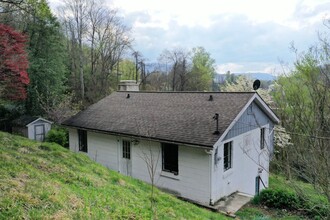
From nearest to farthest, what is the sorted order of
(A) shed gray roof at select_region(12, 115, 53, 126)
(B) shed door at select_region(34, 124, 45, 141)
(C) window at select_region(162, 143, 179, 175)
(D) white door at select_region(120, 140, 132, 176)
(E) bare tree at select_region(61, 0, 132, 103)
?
(C) window at select_region(162, 143, 179, 175) < (D) white door at select_region(120, 140, 132, 176) < (A) shed gray roof at select_region(12, 115, 53, 126) < (B) shed door at select_region(34, 124, 45, 141) < (E) bare tree at select_region(61, 0, 132, 103)

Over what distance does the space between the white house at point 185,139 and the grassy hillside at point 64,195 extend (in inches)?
91.6

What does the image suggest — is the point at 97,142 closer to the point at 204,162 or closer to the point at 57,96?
the point at 204,162

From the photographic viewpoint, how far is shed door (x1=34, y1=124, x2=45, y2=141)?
20.3 meters

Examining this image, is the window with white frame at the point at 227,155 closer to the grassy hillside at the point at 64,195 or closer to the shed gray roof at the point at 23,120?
the grassy hillside at the point at 64,195

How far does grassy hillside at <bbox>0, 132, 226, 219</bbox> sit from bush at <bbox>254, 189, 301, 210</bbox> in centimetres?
438

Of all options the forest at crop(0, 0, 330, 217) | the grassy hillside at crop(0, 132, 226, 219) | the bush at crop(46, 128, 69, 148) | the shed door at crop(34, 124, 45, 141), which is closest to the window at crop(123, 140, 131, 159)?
the grassy hillside at crop(0, 132, 226, 219)

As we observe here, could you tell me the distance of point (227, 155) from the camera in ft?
35.6

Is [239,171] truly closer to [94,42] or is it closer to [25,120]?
[25,120]

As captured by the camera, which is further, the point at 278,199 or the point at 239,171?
the point at 239,171

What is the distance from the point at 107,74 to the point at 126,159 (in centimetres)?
2162

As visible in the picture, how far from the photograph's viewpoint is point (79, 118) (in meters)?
14.7

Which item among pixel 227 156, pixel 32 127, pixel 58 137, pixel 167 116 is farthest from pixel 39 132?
pixel 227 156

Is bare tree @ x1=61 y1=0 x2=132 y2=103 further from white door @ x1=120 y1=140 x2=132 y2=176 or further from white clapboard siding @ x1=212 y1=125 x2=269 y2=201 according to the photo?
white clapboard siding @ x1=212 y1=125 x2=269 y2=201

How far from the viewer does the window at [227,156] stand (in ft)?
35.1
